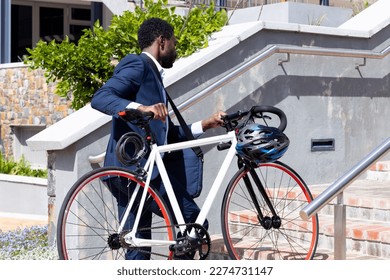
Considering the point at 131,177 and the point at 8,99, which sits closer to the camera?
the point at 131,177

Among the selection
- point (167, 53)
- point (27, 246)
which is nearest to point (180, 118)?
point (167, 53)

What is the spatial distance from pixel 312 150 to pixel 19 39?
1648cm

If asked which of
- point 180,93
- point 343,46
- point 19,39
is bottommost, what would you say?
point 180,93

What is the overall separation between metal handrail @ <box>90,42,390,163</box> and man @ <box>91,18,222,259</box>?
1.17 metres

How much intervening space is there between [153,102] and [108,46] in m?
2.74

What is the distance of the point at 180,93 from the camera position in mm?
6660

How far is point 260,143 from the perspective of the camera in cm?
488

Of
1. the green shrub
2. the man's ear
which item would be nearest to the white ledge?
the man's ear

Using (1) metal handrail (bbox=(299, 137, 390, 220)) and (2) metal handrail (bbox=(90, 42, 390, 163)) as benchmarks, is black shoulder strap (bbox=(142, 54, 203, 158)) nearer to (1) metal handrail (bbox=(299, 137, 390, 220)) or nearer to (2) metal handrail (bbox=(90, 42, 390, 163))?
(1) metal handrail (bbox=(299, 137, 390, 220))

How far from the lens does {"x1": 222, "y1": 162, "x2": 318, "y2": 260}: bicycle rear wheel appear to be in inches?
199

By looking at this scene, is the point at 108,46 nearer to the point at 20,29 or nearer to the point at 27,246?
the point at 27,246
